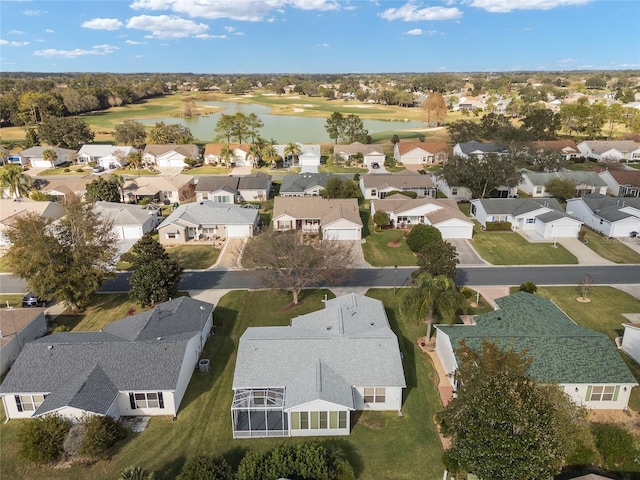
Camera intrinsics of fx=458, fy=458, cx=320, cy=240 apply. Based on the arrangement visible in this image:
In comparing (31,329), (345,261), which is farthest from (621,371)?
(31,329)

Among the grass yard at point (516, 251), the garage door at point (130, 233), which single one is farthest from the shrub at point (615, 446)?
the garage door at point (130, 233)

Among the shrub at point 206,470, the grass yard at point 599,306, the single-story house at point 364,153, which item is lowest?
the grass yard at point 599,306

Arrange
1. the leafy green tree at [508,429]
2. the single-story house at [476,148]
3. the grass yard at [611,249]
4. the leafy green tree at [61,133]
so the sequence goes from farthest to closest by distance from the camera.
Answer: the leafy green tree at [61,133] → the single-story house at [476,148] → the grass yard at [611,249] → the leafy green tree at [508,429]

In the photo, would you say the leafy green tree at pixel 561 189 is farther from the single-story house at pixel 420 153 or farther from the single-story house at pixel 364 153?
the single-story house at pixel 364 153

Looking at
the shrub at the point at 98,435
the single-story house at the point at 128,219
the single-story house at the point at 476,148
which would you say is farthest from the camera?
the single-story house at the point at 476,148

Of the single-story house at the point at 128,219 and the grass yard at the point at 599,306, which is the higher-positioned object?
the single-story house at the point at 128,219

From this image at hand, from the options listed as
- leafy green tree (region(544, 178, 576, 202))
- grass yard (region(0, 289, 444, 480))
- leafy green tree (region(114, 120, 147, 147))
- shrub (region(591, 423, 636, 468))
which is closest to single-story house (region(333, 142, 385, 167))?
leafy green tree (region(544, 178, 576, 202))

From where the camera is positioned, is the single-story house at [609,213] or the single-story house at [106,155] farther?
the single-story house at [106,155]

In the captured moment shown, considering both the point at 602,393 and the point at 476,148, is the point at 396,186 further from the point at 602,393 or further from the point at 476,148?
the point at 602,393
